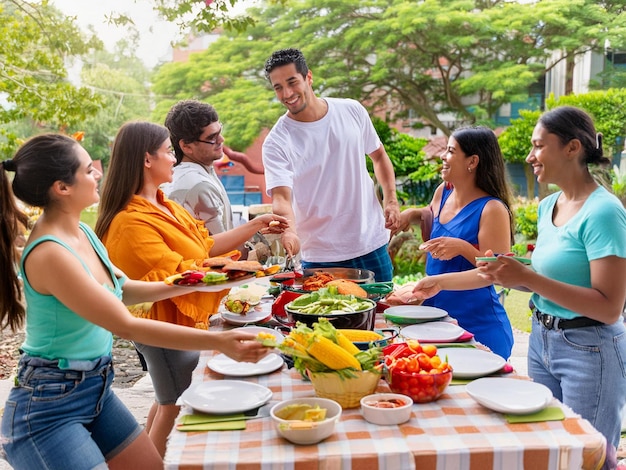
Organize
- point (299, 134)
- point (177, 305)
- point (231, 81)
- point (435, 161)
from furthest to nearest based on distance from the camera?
point (231, 81), point (435, 161), point (299, 134), point (177, 305)

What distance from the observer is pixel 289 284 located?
249 cm

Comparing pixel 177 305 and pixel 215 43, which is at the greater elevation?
pixel 215 43

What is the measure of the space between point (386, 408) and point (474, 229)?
1294 millimetres

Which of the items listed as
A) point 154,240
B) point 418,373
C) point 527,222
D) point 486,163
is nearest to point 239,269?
point 154,240

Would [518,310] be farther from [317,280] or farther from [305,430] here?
[305,430]

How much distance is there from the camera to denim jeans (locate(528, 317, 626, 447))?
1897 millimetres

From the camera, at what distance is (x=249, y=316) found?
236cm

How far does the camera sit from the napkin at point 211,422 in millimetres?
1408

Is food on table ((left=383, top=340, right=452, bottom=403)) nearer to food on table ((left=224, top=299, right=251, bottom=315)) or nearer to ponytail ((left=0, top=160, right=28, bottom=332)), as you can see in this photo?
food on table ((left=224, top=299, right=251, bottom=315))

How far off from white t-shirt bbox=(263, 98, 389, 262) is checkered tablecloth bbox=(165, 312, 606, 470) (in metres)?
1.71

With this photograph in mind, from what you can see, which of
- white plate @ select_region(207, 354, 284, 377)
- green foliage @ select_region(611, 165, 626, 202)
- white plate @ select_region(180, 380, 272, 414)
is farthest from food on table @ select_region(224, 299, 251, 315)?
green foliage @ select_region(611, 165, 626, 202)

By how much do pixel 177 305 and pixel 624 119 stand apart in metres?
9.08

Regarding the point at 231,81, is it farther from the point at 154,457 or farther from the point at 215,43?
the point at 154,457

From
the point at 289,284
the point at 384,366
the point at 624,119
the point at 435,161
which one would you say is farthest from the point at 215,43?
the point at 384,366
